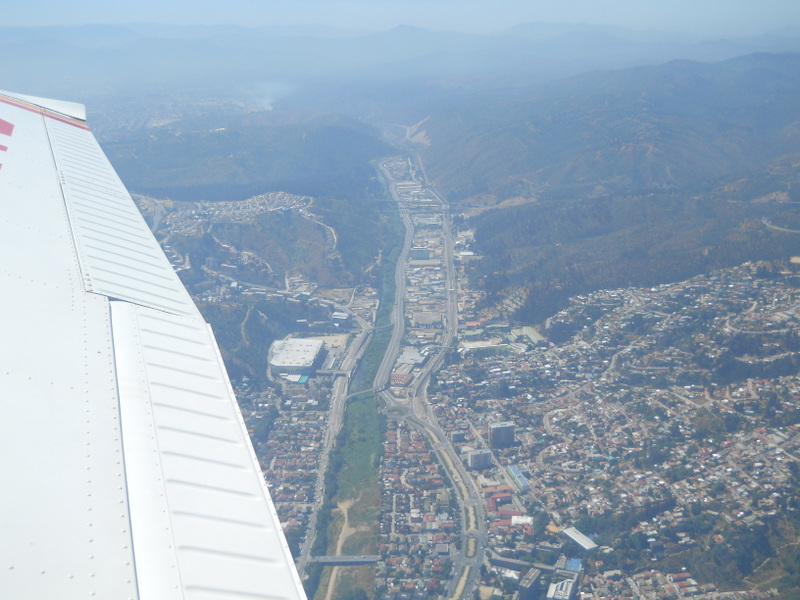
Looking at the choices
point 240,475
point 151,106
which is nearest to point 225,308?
point 240,475

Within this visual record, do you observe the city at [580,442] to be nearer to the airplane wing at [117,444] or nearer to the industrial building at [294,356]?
the industrial building at [294,356]

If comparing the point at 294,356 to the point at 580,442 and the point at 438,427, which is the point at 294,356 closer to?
the point at 438,427

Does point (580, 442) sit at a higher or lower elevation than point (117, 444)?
lower

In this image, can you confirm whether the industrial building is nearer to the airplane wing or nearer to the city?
the city

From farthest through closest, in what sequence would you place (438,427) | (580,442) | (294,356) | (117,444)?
1. (294,356)
2. (438,427)
3. (580,442)
4. (117,444)

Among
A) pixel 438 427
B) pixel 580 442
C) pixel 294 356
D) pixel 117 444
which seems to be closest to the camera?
pixel 117 444

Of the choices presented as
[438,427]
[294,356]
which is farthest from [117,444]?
[294,356]

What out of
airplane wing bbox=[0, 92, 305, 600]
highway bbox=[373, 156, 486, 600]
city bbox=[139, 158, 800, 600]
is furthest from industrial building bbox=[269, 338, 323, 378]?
airplane wing bbox=[0, 92, 305, 600]

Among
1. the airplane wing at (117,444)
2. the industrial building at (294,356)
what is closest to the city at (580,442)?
the industrial building at (294,356)
